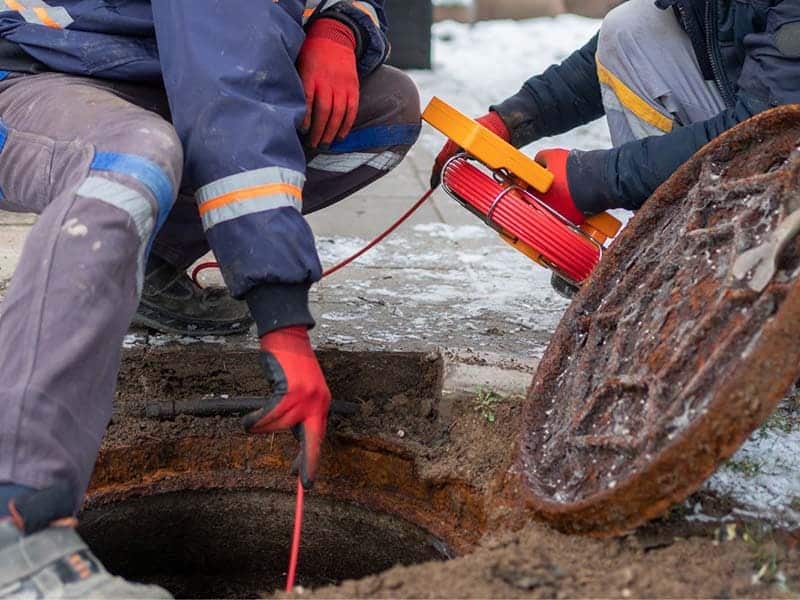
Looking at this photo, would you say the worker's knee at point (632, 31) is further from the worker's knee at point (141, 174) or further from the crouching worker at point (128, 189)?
the worker's knee at point (141, 174)

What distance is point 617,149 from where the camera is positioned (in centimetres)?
260

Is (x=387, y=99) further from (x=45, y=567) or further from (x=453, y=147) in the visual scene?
(x=45, y=567)

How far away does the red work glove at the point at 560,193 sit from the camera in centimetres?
264

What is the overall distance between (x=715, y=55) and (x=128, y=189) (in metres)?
1.67

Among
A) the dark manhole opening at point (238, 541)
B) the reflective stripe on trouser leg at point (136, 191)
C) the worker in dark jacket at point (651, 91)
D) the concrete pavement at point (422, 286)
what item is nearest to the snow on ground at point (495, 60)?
the concrete pavement at point (422, 286)

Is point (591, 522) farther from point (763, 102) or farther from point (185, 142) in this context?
point (763, 102)

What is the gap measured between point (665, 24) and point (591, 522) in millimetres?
1767

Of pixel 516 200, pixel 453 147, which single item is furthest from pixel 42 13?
pixel 516 200

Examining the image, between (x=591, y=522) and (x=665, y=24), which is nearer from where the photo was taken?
(x=591, y=522)

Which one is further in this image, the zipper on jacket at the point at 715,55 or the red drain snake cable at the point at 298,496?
the zipper on jacket at the point at 715,55

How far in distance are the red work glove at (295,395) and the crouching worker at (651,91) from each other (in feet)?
3.24

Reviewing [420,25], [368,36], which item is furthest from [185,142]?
[420,25]

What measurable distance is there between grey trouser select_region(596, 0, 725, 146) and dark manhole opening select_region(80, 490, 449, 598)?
137 centimetres

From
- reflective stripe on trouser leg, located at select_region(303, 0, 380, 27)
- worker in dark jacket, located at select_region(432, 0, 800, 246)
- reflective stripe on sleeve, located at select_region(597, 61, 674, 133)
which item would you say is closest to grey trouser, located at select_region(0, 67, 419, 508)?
reflective stripe on trouser leg, located at select_region(303, 0, 380, 27)
